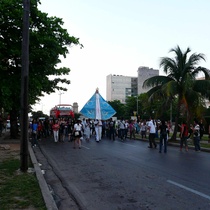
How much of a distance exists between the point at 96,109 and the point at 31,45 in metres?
7.61

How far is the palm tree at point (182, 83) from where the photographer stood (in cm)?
2244

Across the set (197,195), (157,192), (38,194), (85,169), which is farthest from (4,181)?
(197,195)

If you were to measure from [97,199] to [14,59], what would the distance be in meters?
18.3

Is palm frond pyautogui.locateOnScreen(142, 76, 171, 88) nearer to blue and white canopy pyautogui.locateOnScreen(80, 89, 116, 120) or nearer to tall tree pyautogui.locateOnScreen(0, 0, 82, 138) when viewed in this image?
blue and white canopy pyautogui.locateOnScreen(80, 89, 116, 120)

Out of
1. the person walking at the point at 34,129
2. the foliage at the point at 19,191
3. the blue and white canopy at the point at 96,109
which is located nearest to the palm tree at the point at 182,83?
the blue and white canopy at the point at 96,109

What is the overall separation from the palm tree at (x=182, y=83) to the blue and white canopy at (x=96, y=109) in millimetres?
4256

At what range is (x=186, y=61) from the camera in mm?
23938

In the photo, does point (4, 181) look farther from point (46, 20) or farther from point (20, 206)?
point (46, 20)

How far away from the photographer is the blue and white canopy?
26.1 m

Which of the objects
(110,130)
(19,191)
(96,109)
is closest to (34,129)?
(96,109)

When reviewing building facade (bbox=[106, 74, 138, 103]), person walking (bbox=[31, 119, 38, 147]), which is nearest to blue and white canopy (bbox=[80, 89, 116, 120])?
person walking (bbox=[31, 119, 38, 147])

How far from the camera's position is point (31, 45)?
71.1ft

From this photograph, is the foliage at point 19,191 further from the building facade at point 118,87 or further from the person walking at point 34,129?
the building facade at point 118,87

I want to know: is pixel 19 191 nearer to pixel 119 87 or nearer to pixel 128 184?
pixel 128 184
